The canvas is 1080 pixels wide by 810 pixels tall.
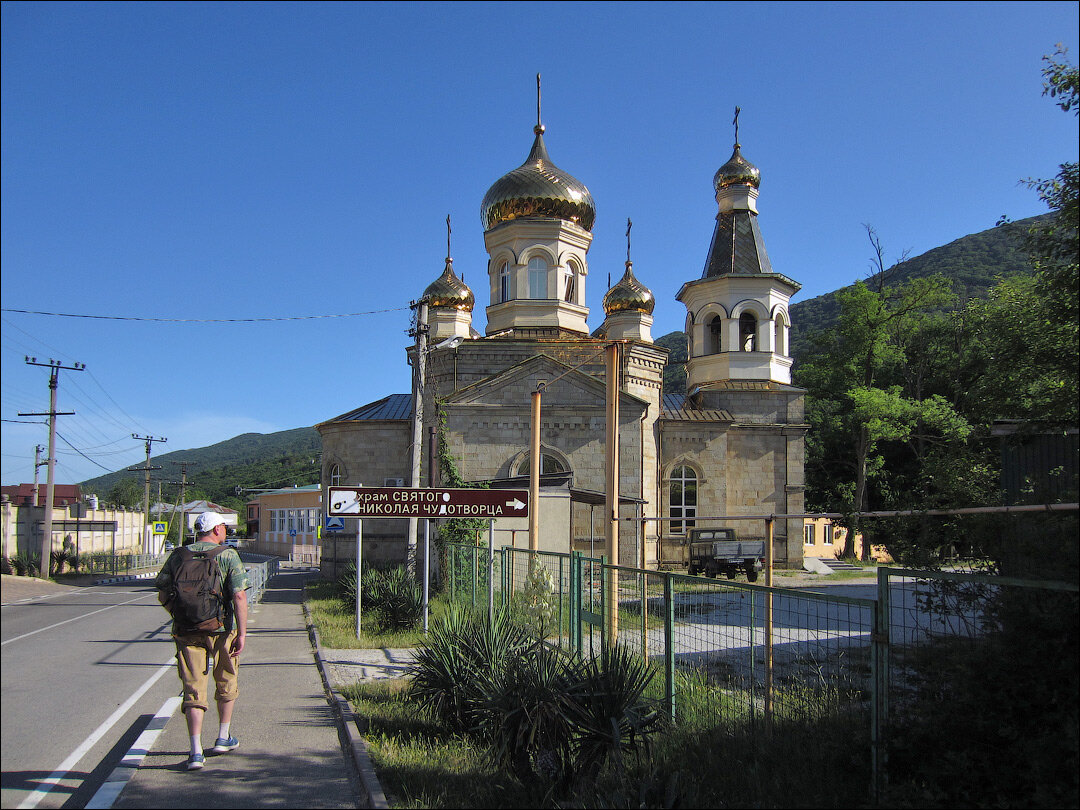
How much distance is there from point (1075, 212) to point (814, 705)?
3983 mm

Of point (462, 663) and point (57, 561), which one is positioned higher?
point (462, 663)

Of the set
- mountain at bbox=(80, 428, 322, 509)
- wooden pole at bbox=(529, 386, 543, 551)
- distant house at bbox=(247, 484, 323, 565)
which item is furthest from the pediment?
mountain at bbox=(80, 428, 322, 509)

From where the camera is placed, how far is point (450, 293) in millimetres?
32688

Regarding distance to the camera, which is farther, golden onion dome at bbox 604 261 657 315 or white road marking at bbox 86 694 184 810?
golden onion dome at bbox 604 261 657 315

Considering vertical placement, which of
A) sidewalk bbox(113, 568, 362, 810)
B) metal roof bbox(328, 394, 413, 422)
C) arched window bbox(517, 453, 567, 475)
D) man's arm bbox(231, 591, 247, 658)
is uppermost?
metal roof bbox(328, 394, 413, 422)

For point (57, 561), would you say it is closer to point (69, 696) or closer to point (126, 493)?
point (69, 696)

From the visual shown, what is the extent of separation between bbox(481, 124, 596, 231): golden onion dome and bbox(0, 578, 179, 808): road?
1838 cm

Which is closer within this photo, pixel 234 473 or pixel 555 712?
pixel 555 712

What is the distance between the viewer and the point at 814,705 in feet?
19.7

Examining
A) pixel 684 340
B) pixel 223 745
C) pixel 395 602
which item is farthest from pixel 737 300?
pixel 684 340

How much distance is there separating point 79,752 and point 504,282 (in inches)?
946

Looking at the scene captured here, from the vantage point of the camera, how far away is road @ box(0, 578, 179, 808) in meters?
3.31

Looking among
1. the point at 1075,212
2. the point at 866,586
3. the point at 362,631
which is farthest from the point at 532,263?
the point at 1075,212

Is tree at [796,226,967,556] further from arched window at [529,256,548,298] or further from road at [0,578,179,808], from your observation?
road at [0,578,179,808]
